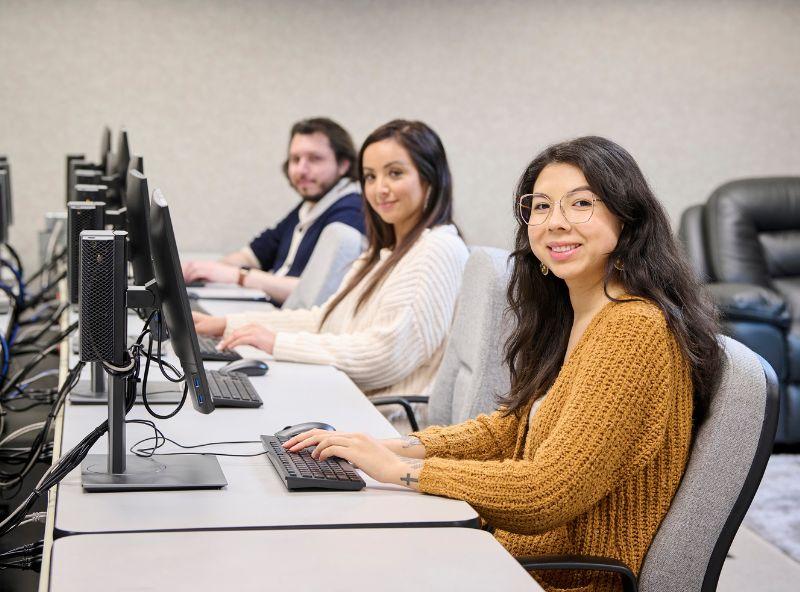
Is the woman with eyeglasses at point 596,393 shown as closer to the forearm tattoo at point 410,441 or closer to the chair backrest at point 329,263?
the forearm tattoo at point 410,441

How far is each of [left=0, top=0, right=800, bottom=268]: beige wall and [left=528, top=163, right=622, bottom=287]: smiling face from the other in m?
3.81

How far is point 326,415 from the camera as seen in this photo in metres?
1.89

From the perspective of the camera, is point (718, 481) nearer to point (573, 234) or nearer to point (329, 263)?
point (573, 234)

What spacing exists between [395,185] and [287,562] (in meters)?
1.52

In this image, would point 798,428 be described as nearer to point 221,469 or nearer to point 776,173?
point 776,173

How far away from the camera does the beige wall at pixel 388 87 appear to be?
4.96m

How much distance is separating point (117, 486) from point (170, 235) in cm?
36

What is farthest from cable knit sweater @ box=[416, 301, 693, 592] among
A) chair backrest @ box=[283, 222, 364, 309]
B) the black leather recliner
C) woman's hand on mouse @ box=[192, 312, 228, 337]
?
the black leather recliner

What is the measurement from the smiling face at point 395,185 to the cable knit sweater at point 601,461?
3.75ft

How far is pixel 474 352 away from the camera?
213cm

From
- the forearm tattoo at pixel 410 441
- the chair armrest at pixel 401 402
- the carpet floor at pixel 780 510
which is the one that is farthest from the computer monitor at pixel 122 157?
the carpet floor at pixel 780 510

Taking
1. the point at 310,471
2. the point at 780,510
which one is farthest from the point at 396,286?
the point at 780,510

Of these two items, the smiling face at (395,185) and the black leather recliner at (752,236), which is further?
the black leather recliner at (752,236)

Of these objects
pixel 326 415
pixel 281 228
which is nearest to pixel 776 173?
pixel 281 228
